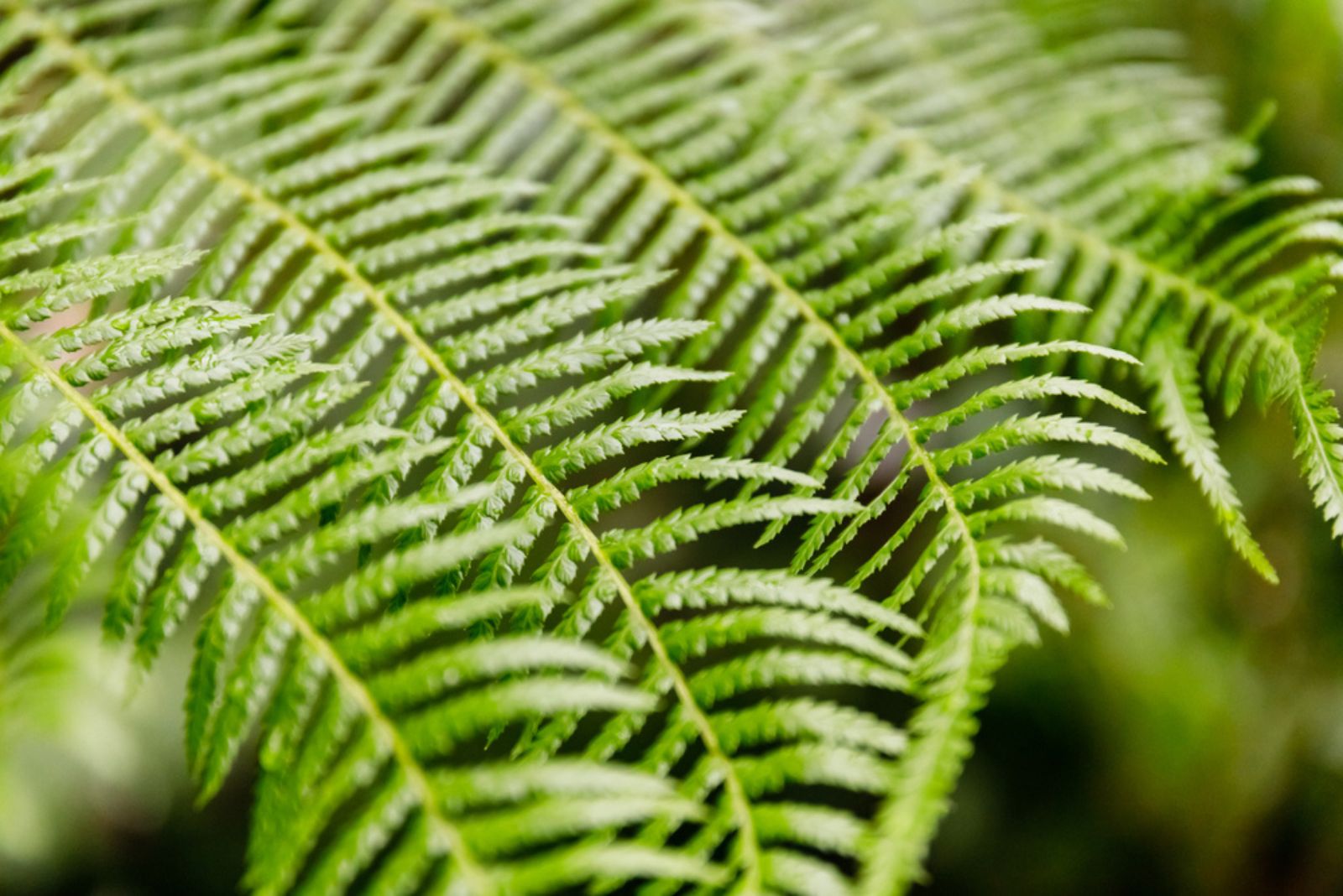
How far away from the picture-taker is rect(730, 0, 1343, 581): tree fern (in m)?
0.77

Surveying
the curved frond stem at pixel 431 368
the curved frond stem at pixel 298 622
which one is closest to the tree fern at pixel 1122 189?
the curved frond stem at pixel 431 368

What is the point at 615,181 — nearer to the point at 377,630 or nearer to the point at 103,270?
the point at 103,270

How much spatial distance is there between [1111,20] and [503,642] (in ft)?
4.65

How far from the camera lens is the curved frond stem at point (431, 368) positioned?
1.82 ft

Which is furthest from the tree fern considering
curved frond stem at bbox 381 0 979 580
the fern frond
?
curved frond stem at bbox 381 0 979 580

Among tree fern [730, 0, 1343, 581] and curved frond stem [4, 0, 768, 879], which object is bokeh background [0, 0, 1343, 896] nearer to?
tree fern [730, 0, 1343, 581]

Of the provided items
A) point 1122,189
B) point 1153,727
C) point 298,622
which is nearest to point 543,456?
point 298,622

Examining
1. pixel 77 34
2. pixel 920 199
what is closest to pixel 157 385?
pixel 920 199

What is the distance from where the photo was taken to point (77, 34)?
123 centimetres

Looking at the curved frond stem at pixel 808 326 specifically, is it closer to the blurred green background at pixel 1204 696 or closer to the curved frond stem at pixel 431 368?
the curved frond stem at pixel 431 368

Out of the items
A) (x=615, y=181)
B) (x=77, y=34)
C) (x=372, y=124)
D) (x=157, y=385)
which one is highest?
(x=77, y=34)

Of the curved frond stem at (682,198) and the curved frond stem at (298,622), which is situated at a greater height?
the curved frond stem at (682,198)

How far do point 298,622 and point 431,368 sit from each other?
1.11 ft

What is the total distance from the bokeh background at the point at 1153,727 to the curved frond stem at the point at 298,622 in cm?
78
